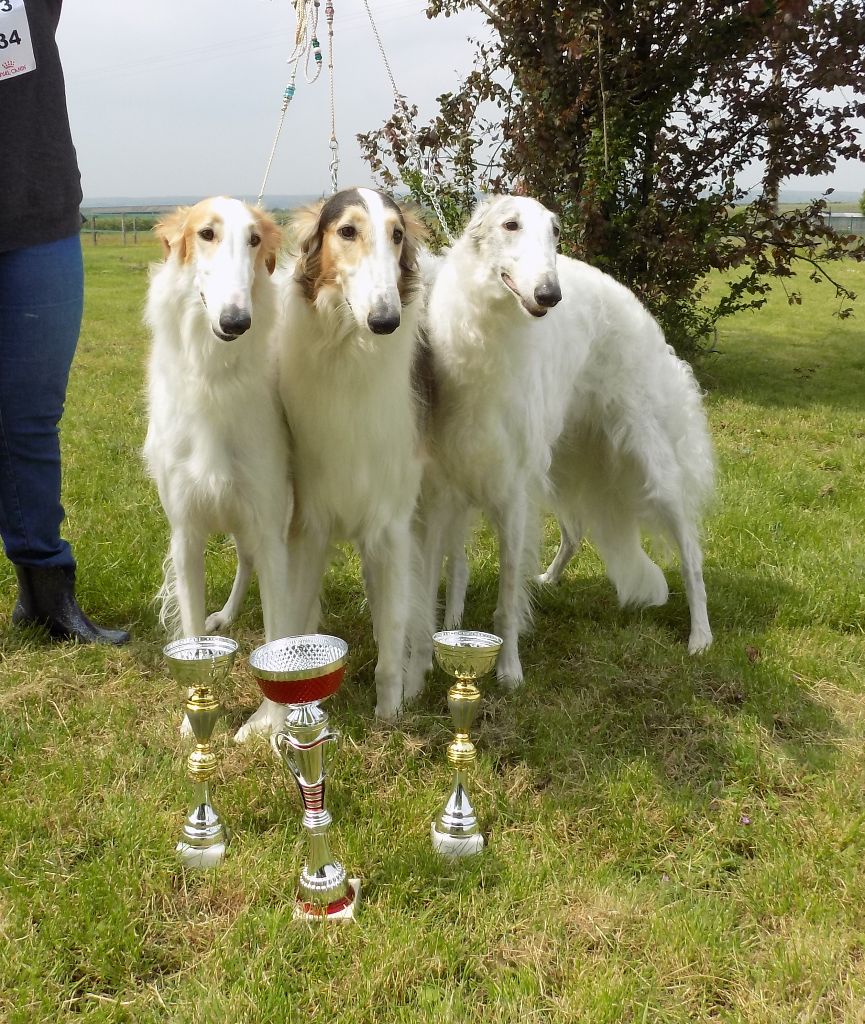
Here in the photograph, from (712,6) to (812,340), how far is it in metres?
6.52

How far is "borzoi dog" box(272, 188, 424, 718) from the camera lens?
2.54 metres

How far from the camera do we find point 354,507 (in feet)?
9.80

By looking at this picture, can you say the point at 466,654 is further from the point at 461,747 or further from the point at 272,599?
the point at 272,599

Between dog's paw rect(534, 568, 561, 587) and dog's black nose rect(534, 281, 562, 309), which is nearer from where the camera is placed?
dog's black nose rect(534, 281, 562, 309)

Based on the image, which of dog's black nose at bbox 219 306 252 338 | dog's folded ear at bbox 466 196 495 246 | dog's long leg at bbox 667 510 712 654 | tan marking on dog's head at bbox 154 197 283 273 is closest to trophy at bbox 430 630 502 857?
dog's black nose at bbox 219 306 252 338

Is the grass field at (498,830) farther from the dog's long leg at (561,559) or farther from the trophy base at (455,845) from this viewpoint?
the dog's long leg at (561,559)

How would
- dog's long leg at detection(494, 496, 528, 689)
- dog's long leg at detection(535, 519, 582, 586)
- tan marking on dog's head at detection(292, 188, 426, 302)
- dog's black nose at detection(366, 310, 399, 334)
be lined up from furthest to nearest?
dog's long leg at detection(535, 519, 582, 586) → dog's long leg at detection(494, 496, 528, 689) → tan marking on dog's head at detection(292, 188, 426, 302) → dog's black nose at detection(366, 310, 399, 334)

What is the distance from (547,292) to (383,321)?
67cm

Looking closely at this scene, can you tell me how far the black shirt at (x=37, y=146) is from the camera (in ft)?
9.80

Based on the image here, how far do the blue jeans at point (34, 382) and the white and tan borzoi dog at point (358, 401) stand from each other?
3.37 feet

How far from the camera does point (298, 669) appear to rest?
2.15 metres

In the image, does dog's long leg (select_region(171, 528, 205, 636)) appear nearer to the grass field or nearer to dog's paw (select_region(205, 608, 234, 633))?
the grass field

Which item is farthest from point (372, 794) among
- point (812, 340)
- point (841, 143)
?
point (812, 340)

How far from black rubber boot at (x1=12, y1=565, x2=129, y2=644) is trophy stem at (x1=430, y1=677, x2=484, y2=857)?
1.74 m
